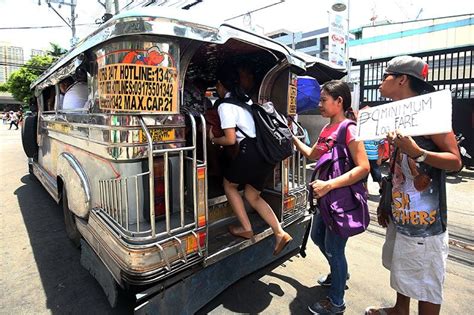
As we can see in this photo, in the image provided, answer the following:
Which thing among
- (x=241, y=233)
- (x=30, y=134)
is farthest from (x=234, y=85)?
(x=30, y=134)

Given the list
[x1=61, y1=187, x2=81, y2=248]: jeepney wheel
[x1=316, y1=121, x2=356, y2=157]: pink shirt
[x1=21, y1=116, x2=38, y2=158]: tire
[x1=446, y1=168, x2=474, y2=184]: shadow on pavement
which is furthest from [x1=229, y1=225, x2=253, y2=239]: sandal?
[x1=446, y1=168, x2=474, y2=184]: shadow on pavement


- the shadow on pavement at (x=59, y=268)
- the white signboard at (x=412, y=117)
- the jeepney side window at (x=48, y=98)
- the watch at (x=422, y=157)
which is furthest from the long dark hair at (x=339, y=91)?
the jeepney side window at (x=48, y=98)

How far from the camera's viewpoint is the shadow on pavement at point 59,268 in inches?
109

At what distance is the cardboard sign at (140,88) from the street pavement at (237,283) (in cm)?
161

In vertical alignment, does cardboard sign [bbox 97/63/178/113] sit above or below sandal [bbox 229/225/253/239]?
above

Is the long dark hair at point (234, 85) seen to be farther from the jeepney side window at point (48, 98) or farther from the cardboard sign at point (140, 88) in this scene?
the jeepney side window at point (48, 98)

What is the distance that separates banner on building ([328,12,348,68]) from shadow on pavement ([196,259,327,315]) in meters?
9.32

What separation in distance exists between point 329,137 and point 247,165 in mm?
696

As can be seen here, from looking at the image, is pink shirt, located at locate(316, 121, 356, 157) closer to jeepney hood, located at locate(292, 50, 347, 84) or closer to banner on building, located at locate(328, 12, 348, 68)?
jeepney hood, located at locate(292, 50, 347, 84)

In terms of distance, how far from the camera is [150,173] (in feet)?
6.45

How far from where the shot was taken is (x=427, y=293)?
80.6 inches

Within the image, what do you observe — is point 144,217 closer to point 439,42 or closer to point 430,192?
point 430,192

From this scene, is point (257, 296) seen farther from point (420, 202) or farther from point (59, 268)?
point (59, 268)

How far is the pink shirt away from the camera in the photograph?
238cm
